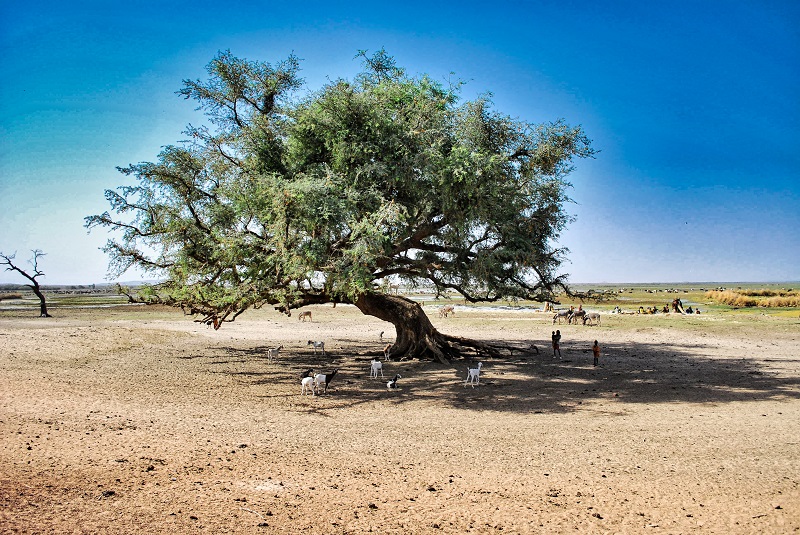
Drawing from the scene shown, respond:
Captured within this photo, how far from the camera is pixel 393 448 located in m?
10.2

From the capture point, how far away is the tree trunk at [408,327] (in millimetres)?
24328

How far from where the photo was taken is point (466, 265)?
20.7 meters

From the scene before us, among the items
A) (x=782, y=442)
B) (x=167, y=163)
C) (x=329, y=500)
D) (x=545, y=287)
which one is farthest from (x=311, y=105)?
(x=782, y=442)

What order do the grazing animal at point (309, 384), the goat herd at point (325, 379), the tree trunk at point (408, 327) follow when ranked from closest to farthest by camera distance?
the grazing animal at point (309, 384)
the goat herd at point (325, 379)
the tree trunk at point (408, 327)

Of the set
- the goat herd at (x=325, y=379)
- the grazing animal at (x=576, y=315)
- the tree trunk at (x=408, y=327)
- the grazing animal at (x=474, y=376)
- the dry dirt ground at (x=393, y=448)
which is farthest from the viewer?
the grazing animal at (x=576, y=315)


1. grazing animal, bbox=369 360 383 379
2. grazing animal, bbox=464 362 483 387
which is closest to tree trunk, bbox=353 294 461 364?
grazing animal, bbox=369 360 383 379

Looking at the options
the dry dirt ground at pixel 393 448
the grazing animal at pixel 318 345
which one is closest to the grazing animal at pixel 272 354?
the dry dirt ground at pixel 393 448

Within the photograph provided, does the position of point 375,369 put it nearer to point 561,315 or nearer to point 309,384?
point 309,384

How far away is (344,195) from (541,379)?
1055cm

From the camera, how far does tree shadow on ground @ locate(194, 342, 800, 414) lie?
625 inches

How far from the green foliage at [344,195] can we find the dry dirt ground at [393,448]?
13.3 ft

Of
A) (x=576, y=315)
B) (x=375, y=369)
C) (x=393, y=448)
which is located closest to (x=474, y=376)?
(x=375, y=369)

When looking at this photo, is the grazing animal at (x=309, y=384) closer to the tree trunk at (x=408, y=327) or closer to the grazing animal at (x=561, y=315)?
the tree trunk at (x=408, y=327)

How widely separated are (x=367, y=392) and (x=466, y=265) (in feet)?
23.1
